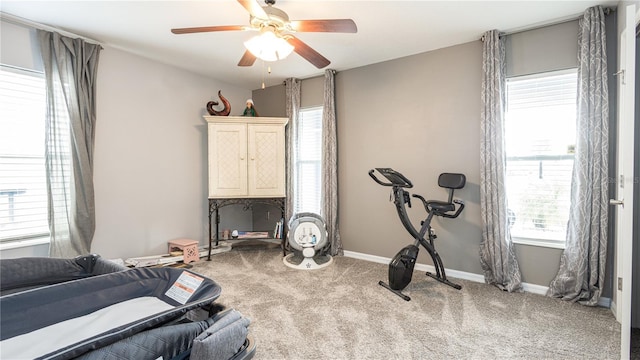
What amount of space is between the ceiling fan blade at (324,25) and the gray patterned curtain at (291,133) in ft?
7.28

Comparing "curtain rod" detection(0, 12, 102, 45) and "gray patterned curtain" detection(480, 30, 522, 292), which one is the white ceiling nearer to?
"curtain rod" detection(0, 12, 102, 45)

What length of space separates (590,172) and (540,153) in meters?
0.40

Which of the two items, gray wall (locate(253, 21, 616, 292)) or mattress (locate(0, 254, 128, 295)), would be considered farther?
gray wall (locate(253, 21, 616, 292))

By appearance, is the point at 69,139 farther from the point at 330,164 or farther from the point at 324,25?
the point at 330,164

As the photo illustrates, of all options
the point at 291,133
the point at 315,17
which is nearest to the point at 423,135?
the point at 315,17

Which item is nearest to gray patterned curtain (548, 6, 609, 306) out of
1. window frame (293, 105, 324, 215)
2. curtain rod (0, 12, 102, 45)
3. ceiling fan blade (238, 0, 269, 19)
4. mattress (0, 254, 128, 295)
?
ceiling fan blade (238, 0, 269, 19)

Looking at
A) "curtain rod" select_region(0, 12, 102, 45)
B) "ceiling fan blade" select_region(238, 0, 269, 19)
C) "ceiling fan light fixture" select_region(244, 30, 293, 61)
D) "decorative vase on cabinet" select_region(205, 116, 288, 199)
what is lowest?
"decorative vase on cabinet" select_region(205, 116, 288, 199)

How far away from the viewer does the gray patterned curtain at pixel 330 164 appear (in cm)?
387

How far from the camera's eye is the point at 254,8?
1.77 meters

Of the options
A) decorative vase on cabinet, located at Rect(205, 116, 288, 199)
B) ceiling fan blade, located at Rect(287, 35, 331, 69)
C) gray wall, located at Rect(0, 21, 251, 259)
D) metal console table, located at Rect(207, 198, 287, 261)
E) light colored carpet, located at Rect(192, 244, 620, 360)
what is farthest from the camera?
metal console table, located at Rect(207, 198, 287, 261)

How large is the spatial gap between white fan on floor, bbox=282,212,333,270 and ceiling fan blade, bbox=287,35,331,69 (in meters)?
1.92

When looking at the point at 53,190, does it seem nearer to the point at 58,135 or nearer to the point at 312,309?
the point at 58,135

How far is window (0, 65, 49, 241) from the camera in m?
2.26

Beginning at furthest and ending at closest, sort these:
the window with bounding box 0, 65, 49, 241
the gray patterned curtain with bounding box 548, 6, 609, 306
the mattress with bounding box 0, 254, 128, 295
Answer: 1. the gray patterned curtain with bounding box 548, 6, 609, 306
2. the window with bounding box 0, 65, 49, 241
3. the mattress with bounding box 0, 254, 128, 295
